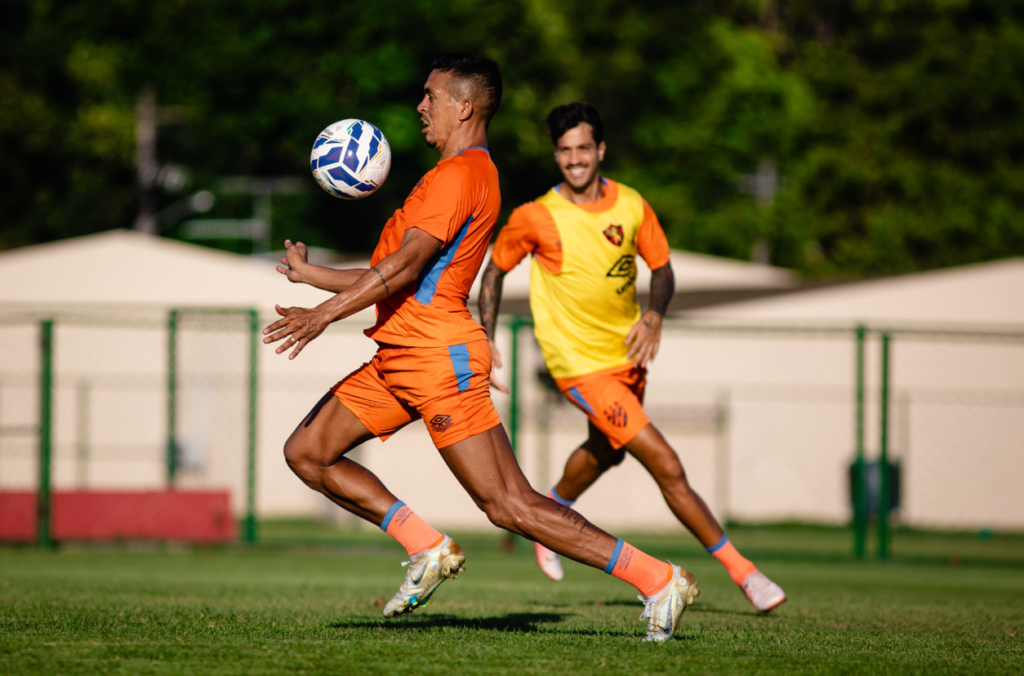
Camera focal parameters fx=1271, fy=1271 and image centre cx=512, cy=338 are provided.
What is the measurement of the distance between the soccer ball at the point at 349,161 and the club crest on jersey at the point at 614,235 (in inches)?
71.6

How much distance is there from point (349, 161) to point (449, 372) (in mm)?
1140

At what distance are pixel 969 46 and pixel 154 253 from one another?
3240cm

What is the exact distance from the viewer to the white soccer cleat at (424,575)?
5535 mm

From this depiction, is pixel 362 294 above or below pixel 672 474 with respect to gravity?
above

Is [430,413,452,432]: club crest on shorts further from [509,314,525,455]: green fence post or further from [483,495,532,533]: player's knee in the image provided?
[509,314,525,455]: green fence post

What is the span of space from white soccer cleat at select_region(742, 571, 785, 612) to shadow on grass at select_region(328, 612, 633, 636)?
1055 millimetres

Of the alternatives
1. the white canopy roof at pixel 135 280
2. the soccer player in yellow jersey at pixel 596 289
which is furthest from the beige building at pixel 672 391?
the soccer player in yellow jersey at pixel 596 289

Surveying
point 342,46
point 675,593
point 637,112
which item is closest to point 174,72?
point 342,46

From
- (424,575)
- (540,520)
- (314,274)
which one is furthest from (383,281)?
(424,575)

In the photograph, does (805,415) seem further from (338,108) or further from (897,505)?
(338,108)

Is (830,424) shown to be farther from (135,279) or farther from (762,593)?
(762,593)

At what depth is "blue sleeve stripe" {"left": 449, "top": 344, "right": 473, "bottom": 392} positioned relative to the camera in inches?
215

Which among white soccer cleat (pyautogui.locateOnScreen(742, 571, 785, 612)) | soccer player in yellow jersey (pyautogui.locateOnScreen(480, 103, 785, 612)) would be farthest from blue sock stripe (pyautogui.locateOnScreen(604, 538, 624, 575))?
white soccer cleat (pyautogui.locateOnScreen(742, 571, 785, 612))

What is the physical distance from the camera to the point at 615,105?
39.5 m
